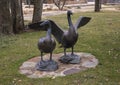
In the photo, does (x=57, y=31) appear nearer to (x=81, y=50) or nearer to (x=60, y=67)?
(x=60, y=67)

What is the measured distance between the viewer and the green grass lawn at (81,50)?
6.29m

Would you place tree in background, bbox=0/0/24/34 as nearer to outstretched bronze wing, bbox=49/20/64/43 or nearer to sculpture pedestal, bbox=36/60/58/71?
outstretched bronze wing, bbox=49/20/64/43

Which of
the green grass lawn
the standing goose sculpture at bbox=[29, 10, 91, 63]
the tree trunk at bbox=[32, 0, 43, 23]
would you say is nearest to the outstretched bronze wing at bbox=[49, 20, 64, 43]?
the standing goose sculpture at bbox=[29, 10, 91, 63]

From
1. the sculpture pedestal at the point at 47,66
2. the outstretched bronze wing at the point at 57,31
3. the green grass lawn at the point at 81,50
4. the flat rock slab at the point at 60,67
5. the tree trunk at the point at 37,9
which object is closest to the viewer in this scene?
the green grass lawn at the point at 81,50

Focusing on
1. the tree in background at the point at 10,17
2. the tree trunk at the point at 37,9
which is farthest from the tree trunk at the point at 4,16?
the tree trunk at the point at 37,9

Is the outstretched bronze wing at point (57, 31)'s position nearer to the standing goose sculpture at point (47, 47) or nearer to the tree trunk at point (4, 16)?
the standing goose sculpture at point (47, 47)

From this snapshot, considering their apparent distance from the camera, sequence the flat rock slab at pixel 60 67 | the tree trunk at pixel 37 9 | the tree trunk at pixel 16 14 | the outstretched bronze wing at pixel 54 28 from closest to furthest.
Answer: the flat rock slab at pixel 60 67 → the outstretched bronze wing at pixel 54 28 → the tree trunk at pixel 16 14 → the tree trunk at pixel 37 9

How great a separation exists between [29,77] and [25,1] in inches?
1090

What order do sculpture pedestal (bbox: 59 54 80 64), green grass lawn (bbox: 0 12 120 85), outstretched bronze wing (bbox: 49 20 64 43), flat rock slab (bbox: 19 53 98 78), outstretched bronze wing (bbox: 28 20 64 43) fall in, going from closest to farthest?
green grass lawn (bbox: 0 12 120 85), flat rock slab (bbox: 19 53 98 78), outstretched bronze wing (bbox: 28 20 64 43), outstretched bronze wing (bbox: 49 20 64 43), sculpture pedestal (bbox: 59 54 80 64)

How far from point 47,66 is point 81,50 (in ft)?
6.30

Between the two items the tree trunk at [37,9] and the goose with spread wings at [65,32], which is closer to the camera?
the goose with spread wings at [65,32]

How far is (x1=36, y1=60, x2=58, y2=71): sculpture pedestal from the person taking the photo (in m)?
6.88

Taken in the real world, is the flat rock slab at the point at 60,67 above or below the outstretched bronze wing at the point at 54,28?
below

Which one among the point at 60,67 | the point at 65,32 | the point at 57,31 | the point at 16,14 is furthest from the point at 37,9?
the point at 60,67
